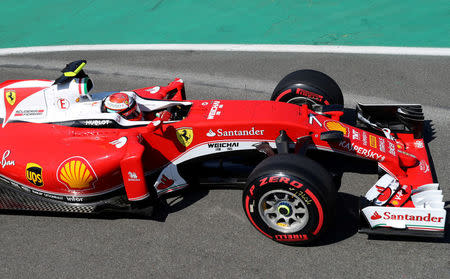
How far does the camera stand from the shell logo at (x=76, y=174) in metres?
5.20

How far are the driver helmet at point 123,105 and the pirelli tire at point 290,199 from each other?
68.2 inches

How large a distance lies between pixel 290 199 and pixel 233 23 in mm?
7113

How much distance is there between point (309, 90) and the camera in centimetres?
626

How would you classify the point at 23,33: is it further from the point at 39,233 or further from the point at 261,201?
the point at 261,201

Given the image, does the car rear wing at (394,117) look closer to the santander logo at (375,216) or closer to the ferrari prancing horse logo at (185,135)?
the santander logo at (375,216)

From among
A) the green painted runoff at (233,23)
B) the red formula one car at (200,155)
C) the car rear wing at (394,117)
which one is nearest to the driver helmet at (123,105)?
the red formula one car at (200,155)

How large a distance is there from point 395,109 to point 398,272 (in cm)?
226

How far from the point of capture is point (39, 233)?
5355 millimetres

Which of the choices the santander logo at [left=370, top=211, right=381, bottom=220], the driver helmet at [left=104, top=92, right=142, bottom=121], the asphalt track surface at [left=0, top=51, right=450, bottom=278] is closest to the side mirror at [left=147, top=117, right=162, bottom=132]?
the driver helmet at [left=104, top=92, right=142, bottom=121]

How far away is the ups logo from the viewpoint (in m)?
5.29

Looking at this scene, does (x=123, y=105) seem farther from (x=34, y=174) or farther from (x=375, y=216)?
(x=375, y=216)

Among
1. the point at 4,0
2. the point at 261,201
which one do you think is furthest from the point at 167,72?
the point at 4,0

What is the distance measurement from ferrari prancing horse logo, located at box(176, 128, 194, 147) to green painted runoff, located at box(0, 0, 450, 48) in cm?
530

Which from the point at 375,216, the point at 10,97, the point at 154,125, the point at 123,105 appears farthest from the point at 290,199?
the point at 10,97
